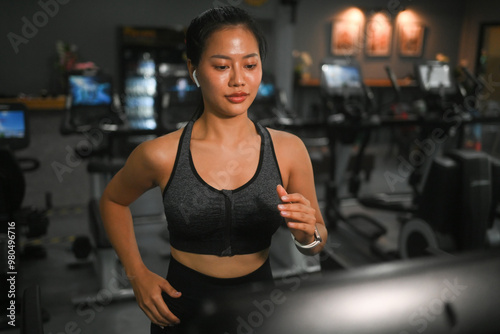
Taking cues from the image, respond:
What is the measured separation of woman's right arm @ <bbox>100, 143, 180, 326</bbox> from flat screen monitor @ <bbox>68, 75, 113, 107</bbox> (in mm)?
3328

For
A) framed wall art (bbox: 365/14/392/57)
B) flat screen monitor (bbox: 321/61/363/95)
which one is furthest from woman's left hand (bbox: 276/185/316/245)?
framed wall art (bbox: 365/14/392/57)

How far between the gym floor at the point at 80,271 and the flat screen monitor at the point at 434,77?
139 cm

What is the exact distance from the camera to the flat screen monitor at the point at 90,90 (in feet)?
13.2

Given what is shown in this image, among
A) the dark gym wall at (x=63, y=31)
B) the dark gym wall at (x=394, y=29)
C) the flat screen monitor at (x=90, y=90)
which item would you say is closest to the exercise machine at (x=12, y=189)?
the flat screen monitor at (x=90, y=90)

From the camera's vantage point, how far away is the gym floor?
2760 mm

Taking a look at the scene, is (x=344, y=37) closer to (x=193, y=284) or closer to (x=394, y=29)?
(x=394, y=29)

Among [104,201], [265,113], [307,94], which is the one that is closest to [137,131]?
[265,113]

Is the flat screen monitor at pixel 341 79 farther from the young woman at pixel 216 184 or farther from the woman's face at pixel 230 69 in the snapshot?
the woman's face at pixel 230 69

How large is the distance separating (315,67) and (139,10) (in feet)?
11.9

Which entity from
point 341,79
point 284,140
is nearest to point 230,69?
point 284,140

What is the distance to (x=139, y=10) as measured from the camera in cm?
730

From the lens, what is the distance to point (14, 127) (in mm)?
2824

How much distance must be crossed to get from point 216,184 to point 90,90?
3574 mm

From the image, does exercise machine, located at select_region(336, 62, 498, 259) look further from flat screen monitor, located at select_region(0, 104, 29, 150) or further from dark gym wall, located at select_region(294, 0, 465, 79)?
dark gym wall, located at select_region(294, 0, 465, 79)
